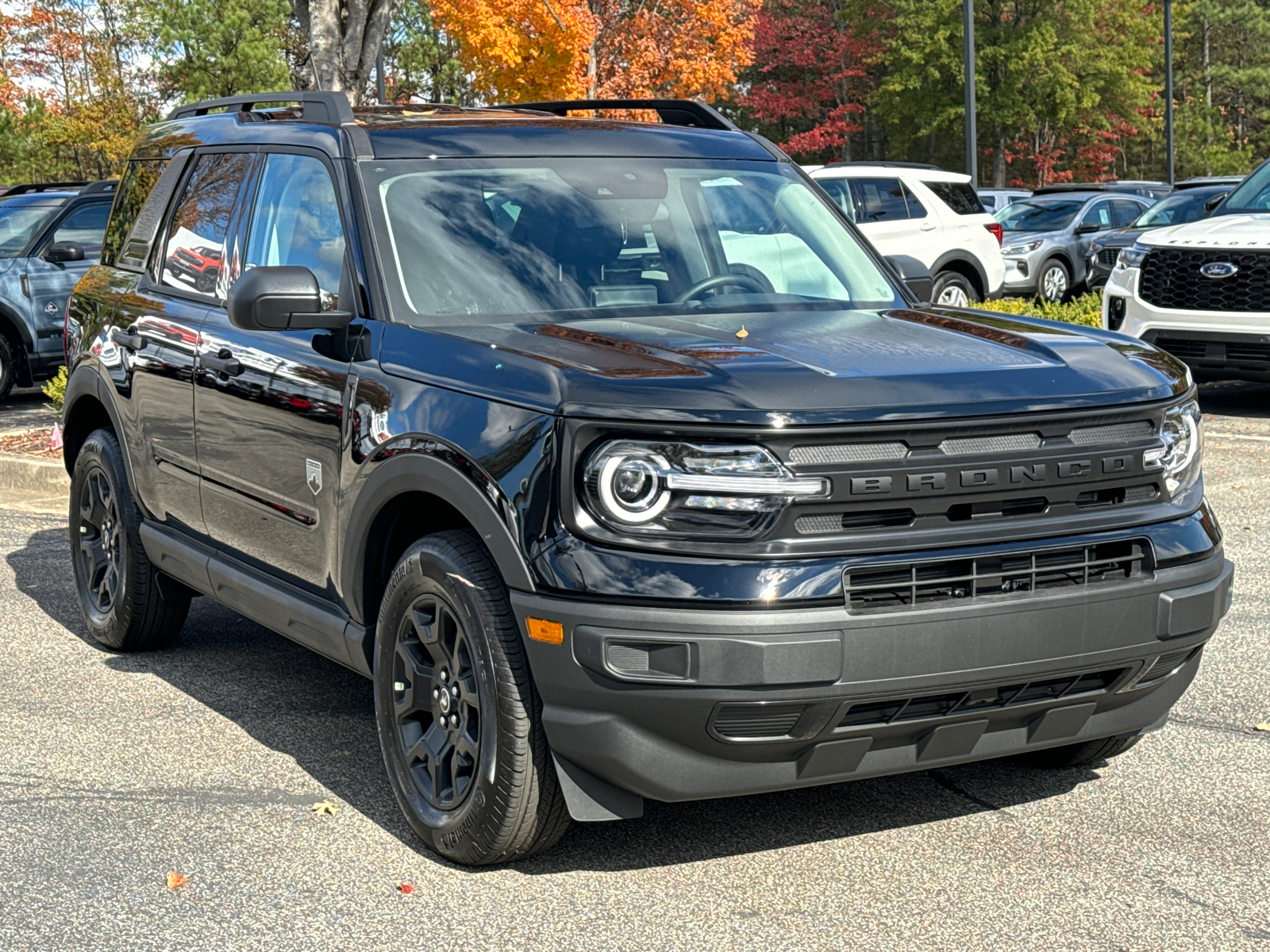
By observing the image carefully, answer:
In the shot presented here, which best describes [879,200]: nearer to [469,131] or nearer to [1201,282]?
[1201,282]

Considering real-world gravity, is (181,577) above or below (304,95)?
below

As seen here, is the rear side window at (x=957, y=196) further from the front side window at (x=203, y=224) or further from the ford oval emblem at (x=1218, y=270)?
the front side window at (x=203, y=224)

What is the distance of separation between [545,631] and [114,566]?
328cm

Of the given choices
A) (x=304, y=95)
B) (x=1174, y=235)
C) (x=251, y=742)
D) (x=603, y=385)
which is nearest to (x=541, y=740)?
(x=603, y=385)

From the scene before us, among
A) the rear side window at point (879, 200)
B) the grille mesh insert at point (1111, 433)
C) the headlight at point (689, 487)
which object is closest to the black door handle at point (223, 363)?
the headlight at point (689, 487)

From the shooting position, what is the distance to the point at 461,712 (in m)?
3.98

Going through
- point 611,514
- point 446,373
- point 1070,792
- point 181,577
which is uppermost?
point 446,373

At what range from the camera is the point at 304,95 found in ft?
17.0

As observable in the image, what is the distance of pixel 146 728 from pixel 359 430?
5.47ft

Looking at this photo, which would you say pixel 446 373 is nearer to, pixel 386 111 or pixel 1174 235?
pixel 386 111

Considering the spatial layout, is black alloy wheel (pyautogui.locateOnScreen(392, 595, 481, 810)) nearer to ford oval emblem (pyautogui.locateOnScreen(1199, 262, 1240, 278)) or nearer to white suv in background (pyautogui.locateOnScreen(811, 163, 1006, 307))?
ford oval emblem (pyautogui.locateOnScreen(1199, 262, 1240, 278))

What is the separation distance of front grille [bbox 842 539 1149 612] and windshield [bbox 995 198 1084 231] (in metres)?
20.5

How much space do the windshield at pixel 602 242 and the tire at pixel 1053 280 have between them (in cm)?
1789

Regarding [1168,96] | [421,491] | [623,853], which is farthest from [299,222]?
[1168,96]
